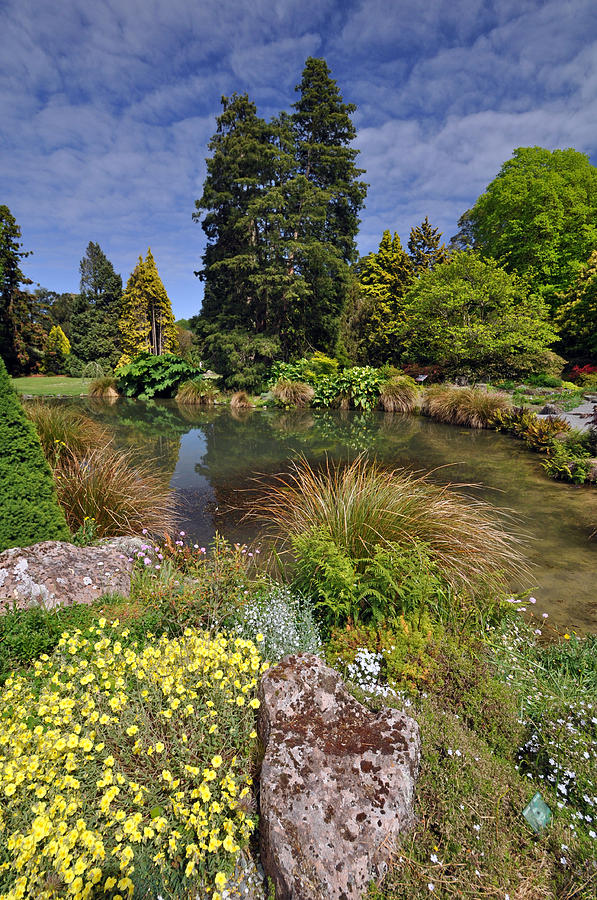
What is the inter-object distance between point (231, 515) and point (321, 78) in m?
22.0

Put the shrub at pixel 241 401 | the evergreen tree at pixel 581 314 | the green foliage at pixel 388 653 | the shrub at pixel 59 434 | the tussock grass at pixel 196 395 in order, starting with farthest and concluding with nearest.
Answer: the tussock grass at pixel 196 395 → the evergreen tree at pixel 581 314 → the shrub at pixel 241 401 → the shrub at pixel 59 434 → the green foliage at pixel 388 653

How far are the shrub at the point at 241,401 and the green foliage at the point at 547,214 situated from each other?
14936 mm

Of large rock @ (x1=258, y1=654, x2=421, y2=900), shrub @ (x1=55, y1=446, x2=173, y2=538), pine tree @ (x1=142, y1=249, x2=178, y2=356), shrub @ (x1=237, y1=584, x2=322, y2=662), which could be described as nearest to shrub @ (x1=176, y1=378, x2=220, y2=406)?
pine tree @ (x1=142, y1=249, x2=178, y2=356)

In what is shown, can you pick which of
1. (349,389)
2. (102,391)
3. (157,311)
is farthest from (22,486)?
(157,311)

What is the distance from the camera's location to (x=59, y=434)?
5.48 meters

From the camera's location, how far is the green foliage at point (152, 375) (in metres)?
17.9

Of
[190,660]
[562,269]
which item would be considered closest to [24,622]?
[190,660]

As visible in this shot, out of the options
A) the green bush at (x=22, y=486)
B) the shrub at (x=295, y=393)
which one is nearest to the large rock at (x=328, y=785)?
the green bush at (x=22, y=486)

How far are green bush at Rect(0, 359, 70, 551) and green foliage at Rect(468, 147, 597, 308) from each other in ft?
74.1

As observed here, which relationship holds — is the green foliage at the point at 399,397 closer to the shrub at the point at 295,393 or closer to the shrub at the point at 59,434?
the shrub at the point at 295,393

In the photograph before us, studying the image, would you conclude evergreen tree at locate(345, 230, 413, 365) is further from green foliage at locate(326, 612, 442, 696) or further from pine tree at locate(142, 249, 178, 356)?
green foliage at locate(326, 612, 442, 696)

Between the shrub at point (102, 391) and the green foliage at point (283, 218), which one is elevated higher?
the green foliage at point (283, 218)

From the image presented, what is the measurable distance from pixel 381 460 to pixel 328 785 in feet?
21.0

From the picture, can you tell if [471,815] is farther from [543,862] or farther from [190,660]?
[190,660]
